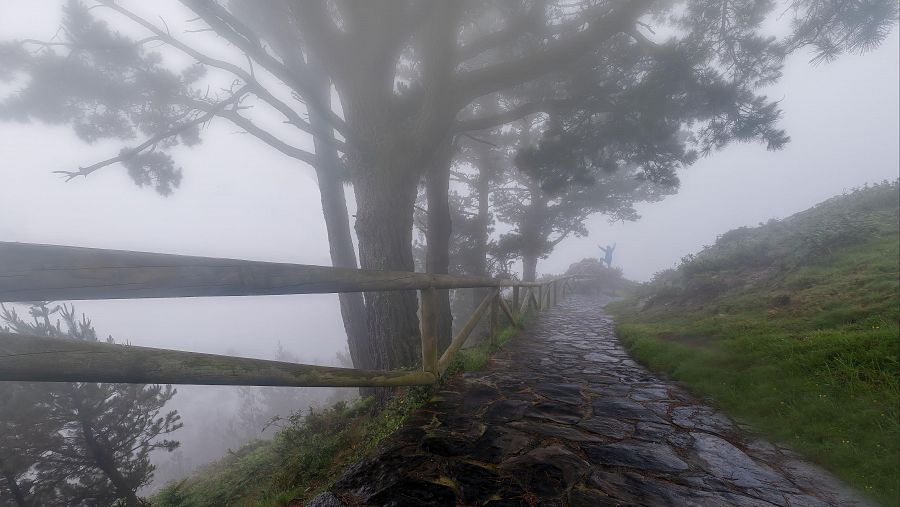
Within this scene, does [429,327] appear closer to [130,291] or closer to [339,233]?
A: [130,291]

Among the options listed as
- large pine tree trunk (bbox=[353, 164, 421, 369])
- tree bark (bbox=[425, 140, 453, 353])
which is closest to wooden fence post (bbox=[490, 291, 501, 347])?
large pine tree trunk (bbox=[353, 164, 421, 369])

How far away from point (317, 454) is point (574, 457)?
216 cm

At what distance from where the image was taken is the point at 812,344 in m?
3.54

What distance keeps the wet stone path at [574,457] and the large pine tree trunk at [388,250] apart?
1.83 m

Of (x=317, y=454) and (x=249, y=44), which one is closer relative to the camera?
(x=317, y=454)

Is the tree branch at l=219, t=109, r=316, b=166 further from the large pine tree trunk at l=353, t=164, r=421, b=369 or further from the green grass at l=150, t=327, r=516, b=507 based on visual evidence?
the green grass at l=150, t=327, r=516, b=507

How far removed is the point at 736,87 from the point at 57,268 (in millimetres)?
8690

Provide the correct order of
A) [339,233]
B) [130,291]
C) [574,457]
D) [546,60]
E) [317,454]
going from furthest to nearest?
1. [339,233]
2. [546,60]
3. [317,454]
4. [574,457]
5. [130,291]

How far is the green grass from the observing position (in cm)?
279

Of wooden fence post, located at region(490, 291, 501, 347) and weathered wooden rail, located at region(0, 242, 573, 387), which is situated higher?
weathered wooden rail, located at region(0, 242, 573, 387)

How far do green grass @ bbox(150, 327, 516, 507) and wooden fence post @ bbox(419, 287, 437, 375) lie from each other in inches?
13.5

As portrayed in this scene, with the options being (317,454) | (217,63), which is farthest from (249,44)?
(317,454)

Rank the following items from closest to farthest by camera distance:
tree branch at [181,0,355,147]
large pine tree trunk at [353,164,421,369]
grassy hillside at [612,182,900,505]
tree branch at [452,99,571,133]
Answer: grassy hillside at [612,182,900,505], tree branch at [181,0,355,147], large pine tree trunk at [353,164,421,369], tree branch at [452,99,571,133]

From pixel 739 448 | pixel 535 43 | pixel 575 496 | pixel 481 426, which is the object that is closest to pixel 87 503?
pixel 481 426
